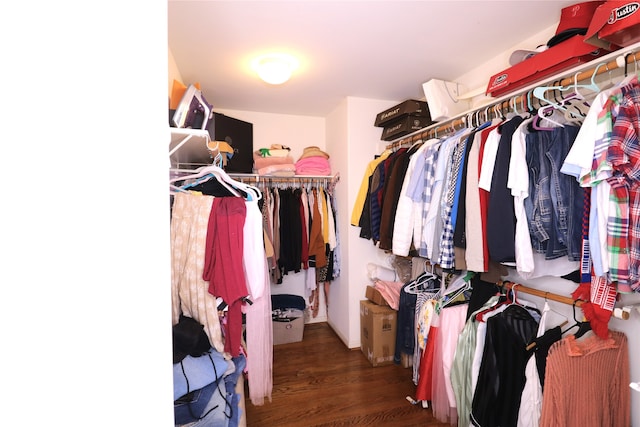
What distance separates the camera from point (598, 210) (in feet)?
3.59

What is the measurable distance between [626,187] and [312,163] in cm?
227

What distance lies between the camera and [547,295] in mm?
1476

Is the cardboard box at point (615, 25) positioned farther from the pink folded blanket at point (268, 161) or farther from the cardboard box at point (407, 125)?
the pink folded blanket at point (268, 161)

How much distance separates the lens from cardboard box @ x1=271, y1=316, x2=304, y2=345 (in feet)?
9.07

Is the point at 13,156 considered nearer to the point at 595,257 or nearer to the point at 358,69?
the point at 595,257

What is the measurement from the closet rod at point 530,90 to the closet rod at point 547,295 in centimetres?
93

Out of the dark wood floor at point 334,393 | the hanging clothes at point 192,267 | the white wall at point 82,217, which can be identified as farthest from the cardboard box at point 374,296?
the white wall at point 82,217

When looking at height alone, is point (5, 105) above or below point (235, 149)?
below

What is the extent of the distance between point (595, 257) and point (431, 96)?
1.41m

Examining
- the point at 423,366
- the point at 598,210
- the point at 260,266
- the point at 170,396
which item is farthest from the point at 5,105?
the point at 423,366

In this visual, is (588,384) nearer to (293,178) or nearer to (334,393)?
(334,393)

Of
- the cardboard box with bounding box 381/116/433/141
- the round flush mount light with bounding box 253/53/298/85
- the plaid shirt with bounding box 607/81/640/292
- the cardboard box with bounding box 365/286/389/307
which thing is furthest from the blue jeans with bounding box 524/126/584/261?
the round flush mount light with bounding box 253/53/298/85

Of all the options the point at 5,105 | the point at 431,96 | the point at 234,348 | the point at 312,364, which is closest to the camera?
the point at 5,105

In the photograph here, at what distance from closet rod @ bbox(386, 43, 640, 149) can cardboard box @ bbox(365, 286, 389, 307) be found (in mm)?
1292
